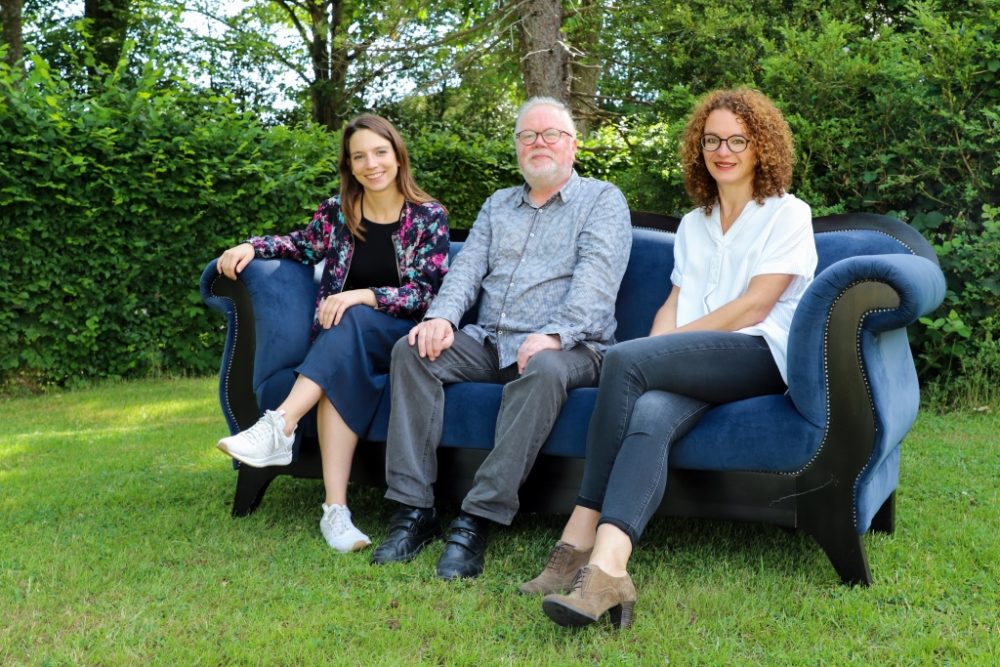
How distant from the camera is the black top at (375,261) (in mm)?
3240

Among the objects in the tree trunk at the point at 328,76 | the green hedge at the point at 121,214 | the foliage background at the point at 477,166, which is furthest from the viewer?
the tree trunk at the point at 328,76

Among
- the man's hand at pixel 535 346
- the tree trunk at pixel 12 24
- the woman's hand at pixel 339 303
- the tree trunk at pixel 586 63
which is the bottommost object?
the man's hand at pixel 535 346

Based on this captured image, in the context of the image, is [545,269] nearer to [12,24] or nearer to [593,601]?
[593,601]

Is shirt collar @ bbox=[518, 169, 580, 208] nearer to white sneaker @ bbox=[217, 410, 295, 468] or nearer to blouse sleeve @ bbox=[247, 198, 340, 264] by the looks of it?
blouse sleeve @ bbox=[247, 198, 340, 264]

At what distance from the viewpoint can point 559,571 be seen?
7.99ft

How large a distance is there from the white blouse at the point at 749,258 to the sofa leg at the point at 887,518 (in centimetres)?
65

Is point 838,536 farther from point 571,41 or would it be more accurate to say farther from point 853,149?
point 571,41

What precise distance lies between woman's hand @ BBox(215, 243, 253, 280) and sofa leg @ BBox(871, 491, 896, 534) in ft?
6.91

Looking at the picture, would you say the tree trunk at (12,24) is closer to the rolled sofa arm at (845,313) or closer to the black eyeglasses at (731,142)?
the black eyeglasses at (731,142)

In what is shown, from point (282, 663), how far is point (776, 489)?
4.18 ft

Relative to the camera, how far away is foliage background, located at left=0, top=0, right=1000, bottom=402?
443 centimetres

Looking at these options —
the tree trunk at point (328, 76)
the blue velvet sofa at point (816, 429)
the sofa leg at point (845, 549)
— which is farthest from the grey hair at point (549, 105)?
the tree trunk at point (328, 76)

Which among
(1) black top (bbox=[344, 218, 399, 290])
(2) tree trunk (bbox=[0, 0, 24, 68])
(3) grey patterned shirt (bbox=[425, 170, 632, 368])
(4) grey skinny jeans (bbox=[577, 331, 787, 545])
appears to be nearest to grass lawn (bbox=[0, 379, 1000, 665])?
(4) grey skinny jeans (bbox=[577, 331, 787, 545])

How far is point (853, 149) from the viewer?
4723 mm
